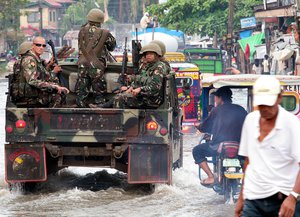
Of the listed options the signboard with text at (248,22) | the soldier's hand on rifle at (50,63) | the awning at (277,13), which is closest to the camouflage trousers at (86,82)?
the soldier's hand on rifle at (50,63)

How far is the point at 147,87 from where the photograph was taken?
12.9 meters

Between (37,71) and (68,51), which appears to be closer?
(37,71)

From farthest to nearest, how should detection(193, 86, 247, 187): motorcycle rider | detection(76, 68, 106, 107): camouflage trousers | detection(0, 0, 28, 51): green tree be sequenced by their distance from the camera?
detection(0, 0, 28, 51): green tree, detection(76, 68, 106, 107): camouflage trousers, detection(193, 86, 247, 187): motorcycle rider

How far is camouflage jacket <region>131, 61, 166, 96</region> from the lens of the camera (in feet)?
42.2

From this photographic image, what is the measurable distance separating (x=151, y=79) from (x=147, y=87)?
181 millimetres

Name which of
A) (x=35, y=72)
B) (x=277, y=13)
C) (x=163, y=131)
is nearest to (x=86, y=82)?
(x=35, y=72)

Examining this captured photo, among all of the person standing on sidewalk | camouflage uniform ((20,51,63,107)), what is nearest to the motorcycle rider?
camouflage uniform ((20,51,63,107))

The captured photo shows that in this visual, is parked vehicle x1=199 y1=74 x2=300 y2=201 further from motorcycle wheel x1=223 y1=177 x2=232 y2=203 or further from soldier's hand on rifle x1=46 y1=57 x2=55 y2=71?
soldier's hand on rifle x1=46 y1=57 x2=55 y2=71

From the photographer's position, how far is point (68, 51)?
15414mm

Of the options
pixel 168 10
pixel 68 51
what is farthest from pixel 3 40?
pixel 68 51

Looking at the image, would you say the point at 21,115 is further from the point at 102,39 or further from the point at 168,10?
the point at 168,10

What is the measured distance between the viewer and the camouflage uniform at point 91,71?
1366 cm

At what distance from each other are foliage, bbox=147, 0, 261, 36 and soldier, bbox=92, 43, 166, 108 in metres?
46.4

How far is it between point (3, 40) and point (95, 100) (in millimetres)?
85663
